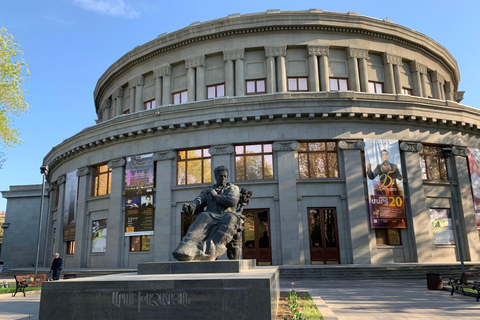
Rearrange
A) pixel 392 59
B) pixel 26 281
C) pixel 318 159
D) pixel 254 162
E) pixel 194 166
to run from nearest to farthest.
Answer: pixel 26 281
pixel 318 159
pixel 254 162
pixel 194 166
pixel 392 59

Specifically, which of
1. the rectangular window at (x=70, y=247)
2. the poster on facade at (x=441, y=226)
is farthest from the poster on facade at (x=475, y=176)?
the rectangular window at (x=70, y=247)

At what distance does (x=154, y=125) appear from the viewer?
85.5ft

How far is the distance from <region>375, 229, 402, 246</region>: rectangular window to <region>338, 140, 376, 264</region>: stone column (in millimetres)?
715

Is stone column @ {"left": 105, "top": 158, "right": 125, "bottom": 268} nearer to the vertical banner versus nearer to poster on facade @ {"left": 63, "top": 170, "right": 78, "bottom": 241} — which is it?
the vertical banner

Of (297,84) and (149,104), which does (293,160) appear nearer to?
(297,84)

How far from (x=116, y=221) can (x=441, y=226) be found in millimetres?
21744

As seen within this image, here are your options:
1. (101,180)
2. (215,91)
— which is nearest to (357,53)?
(215,91)

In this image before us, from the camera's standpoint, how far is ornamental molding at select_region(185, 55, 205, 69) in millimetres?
32062

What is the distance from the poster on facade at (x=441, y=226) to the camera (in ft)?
81.6

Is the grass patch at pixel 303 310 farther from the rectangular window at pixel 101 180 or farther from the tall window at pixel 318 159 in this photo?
the rectangular window at pixel 101 180

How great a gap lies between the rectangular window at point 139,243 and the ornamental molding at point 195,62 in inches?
581

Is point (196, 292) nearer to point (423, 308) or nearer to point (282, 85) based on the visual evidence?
point (423, 308)

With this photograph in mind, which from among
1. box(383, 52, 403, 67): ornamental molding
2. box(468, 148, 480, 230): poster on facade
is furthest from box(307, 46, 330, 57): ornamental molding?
box(468, 148, 480, 230): poster on facade

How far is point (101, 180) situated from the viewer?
29.4 meters
